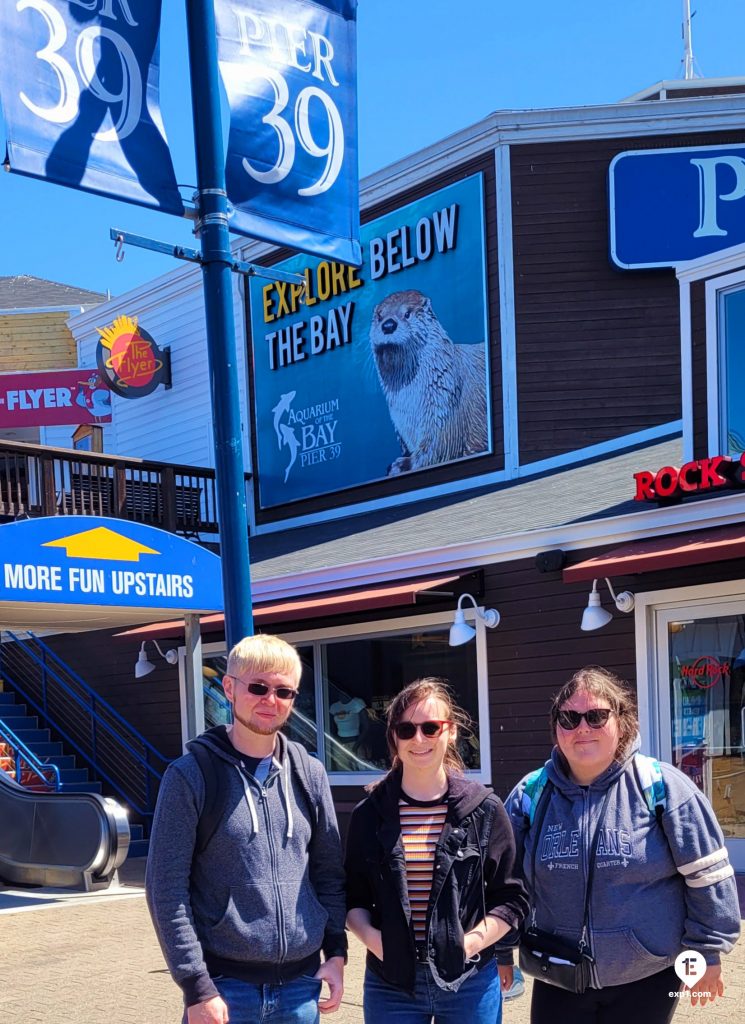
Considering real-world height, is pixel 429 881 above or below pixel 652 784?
below

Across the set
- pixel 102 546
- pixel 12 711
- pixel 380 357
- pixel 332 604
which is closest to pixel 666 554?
pixel 332 604

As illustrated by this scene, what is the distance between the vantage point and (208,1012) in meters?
3.03

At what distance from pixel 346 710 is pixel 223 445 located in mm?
8183

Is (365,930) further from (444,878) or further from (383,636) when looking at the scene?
(383,636)

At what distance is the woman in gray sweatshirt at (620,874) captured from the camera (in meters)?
3.27

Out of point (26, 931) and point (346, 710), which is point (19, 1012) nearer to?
point (26, 931)

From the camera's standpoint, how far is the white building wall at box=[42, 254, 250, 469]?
17938 mm

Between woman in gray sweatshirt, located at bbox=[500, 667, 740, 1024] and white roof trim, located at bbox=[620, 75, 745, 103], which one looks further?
white roof trim, located at bbox=[620, 75, 745, 103]

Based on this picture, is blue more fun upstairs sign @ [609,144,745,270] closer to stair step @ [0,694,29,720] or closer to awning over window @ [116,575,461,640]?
awning over window @ [116,575,461,640]

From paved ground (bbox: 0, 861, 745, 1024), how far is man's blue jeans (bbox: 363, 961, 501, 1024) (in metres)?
2.89

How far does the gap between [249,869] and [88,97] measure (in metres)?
3.32

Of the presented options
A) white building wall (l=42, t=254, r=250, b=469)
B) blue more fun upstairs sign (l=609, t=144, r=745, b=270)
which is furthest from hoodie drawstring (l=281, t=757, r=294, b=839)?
white building wall (l=42, t=254, r=250, b=469)

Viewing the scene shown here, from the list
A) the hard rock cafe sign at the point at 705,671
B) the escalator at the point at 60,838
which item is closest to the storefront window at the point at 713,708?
the hard rock cafe sign at the point at 705,671

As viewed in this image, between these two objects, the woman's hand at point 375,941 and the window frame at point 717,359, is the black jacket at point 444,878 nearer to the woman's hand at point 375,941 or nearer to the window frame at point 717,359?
the woman's hand at point 375,941
